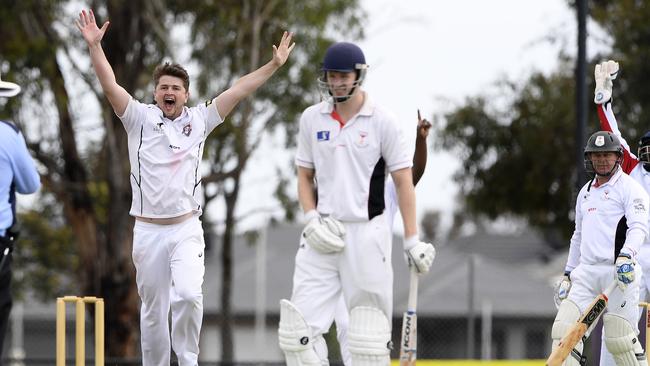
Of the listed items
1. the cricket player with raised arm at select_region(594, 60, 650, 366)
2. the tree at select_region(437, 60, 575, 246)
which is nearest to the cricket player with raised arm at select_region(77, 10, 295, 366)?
the cricket player with raised arm at select_region(594, 60, 650, 366)

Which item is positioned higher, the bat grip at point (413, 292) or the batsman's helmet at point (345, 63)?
the batsman's helmet at point (345, 63)

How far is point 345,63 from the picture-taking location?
744 cm

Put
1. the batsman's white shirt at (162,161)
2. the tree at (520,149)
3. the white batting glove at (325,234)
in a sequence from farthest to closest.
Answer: the tree at (520,149), the batsman's white shirt at (162,161), the white batting glove at (325,234)

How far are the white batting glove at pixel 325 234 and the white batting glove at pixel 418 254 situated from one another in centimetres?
39

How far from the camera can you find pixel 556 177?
19922mm

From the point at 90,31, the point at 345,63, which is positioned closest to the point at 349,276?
the point at 345,63

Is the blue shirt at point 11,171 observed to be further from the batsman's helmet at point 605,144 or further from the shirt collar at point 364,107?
the batsman's helmet at point 605,144

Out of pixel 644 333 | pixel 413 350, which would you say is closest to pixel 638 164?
pixel 644 333

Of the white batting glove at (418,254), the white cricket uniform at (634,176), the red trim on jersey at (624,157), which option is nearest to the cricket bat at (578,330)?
the white cricket uniform at (634,176)

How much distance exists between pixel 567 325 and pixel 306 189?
2264 mm

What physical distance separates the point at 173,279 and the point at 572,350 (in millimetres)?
2817

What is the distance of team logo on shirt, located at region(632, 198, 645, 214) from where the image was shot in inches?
343

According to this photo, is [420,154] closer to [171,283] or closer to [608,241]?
[608,241]

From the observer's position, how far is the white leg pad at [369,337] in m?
7.22
